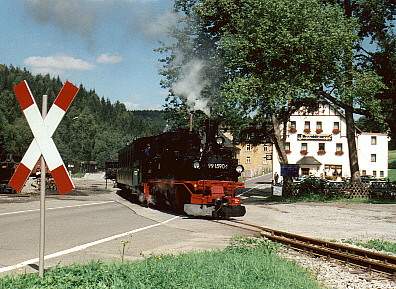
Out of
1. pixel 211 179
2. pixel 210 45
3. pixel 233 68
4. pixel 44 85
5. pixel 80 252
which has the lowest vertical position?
pixel 80 252

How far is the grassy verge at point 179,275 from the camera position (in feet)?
21.5

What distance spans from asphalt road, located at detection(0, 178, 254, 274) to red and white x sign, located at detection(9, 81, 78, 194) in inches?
97.8

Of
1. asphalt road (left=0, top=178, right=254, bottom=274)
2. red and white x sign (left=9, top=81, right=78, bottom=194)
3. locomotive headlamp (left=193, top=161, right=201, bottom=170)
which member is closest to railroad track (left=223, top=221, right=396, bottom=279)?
asphalt road (left=0, top=178, right=254, bottom=274)

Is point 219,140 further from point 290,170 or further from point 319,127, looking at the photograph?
point 319,127

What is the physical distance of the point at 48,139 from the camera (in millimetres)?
6816

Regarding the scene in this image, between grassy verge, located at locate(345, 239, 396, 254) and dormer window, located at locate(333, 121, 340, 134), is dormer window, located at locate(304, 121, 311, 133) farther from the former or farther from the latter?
grassy verge, located at locate(345, 239, 396, 254)

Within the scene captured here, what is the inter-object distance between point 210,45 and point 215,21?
6.67ft

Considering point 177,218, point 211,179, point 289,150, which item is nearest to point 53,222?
point 177,218

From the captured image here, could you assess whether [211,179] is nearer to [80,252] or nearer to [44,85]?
[80,252]

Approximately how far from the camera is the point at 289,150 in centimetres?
7981

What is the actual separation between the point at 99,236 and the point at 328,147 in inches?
2686

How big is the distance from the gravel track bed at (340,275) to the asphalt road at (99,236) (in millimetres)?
2427

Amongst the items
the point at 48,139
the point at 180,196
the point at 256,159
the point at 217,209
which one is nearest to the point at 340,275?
the point at 48,139

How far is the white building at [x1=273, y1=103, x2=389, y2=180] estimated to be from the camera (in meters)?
77.7
